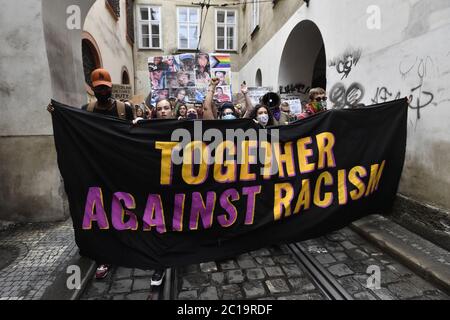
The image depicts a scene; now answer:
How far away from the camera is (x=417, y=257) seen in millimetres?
3094

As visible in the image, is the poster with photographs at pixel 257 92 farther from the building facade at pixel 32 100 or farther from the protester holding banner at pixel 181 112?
the building facade at pixel 32 100

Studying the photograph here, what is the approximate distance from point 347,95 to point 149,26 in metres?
15.8

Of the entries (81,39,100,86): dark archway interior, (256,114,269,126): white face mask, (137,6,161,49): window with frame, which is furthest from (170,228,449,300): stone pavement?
(137,6,161,49): window with frame

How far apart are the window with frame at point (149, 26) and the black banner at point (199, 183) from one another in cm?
1690

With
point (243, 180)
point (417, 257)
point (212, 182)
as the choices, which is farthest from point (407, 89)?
point (212, 182)

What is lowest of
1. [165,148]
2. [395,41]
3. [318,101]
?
[165,148]

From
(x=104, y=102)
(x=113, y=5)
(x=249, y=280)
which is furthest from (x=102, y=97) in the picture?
(x=113, y=5)

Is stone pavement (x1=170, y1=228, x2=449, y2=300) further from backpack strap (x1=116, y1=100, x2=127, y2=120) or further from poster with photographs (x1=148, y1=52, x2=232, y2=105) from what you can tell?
poster with photographs (x1=148, y1=52, x2=232, y2=105)

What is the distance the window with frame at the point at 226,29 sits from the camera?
1844 centimetres

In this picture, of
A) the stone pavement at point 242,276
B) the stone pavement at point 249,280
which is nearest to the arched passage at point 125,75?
the stone pavement at point 242,276

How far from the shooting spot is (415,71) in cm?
379

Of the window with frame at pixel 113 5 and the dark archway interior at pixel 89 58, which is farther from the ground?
the window with frame at pixel 113 5
